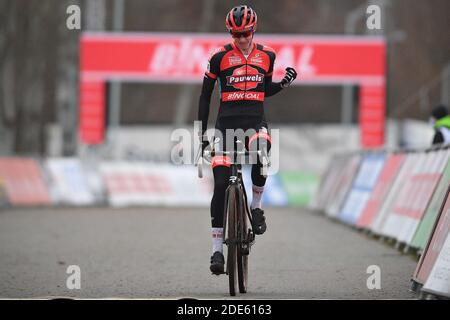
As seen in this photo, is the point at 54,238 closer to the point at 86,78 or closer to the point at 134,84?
the point at 86,78

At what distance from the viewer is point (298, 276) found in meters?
11.3

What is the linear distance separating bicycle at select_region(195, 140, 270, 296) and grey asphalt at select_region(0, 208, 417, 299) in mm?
214

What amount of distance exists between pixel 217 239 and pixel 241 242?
28 cm

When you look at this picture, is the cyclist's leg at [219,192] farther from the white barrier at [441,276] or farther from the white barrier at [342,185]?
the white barrier at [342,185]

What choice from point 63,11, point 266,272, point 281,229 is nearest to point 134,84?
point 63,11

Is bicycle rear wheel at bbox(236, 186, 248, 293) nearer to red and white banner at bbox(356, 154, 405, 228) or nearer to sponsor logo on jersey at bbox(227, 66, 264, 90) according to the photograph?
sponsor logo on jersey at bbox(227, 66, 264, 90)

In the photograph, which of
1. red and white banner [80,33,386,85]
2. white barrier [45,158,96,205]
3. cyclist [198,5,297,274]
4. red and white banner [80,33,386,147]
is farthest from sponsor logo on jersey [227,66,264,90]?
red and white banner [80,33,386,85]

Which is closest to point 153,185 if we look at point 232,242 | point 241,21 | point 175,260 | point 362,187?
point 362,187

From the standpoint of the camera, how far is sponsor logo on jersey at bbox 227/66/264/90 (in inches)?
388

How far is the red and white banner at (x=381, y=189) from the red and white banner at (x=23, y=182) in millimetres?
10300

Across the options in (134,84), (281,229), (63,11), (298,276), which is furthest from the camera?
(134,84)

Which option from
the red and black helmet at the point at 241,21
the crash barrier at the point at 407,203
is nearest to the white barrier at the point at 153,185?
the crash barrier at the point at 407,203

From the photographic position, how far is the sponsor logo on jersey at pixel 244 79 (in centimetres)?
986

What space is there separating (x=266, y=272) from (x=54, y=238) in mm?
5464
